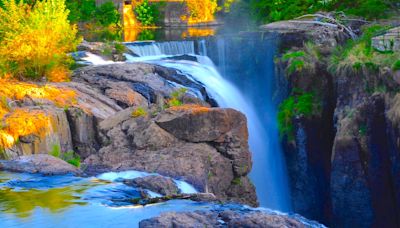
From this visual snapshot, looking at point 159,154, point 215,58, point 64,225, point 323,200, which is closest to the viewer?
point 64,225

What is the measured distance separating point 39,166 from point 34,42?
279 inches

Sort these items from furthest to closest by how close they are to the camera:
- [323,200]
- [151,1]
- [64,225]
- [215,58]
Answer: [151,1] → [215,58] → [323,200] → [64,225]

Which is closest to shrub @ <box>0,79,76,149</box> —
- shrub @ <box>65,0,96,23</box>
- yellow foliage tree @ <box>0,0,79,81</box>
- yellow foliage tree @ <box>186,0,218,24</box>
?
yellow foliage tree @ <box>0,0,79,81</box>

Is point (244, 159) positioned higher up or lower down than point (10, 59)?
lower down

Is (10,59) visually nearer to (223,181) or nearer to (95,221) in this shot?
(223,181)

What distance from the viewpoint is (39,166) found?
14.2m

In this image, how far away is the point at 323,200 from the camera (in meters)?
21.7

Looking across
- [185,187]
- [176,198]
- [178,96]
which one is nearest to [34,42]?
[178,96]

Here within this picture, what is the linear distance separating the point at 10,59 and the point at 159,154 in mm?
6994

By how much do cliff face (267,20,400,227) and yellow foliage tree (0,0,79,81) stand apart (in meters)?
Answer: 8.06

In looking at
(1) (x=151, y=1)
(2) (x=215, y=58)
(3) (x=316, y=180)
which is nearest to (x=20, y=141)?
(3) (x=316, y=180)

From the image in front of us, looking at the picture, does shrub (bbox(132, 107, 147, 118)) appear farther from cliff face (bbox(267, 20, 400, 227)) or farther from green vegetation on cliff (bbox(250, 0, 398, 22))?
green vegetation on cliff (bbox(250, 0, 398, 22))

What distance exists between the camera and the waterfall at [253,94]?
884 inches

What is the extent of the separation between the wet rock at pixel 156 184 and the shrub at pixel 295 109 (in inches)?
377
